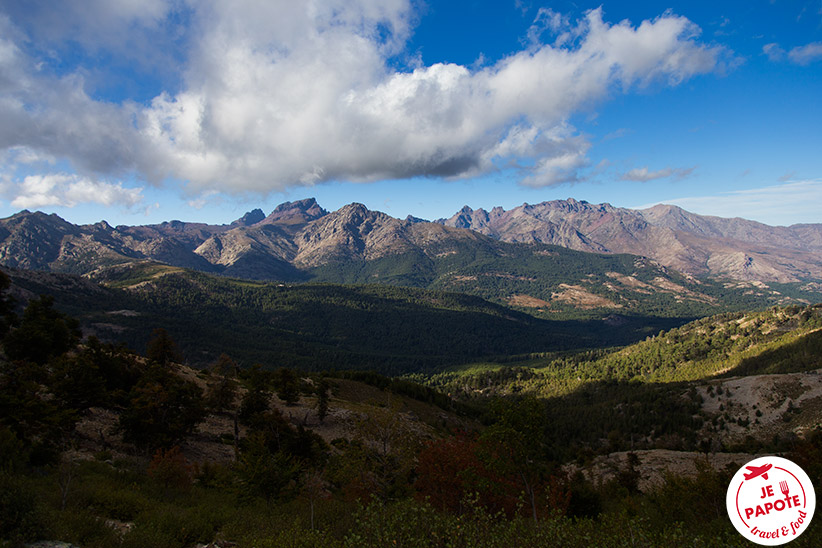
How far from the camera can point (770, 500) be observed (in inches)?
460

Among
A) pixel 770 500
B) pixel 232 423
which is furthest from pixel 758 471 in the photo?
pixel 232 423

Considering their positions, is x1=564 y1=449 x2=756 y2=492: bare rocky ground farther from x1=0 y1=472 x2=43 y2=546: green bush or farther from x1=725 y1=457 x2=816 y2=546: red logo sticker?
x1=0 y1=472 x2=43 y2=546: green bush

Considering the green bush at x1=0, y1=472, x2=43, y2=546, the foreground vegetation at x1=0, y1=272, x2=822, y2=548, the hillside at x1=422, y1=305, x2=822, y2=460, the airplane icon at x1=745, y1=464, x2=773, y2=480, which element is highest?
the airplane icon at x1=745, y1=464, x2=773, y2=480

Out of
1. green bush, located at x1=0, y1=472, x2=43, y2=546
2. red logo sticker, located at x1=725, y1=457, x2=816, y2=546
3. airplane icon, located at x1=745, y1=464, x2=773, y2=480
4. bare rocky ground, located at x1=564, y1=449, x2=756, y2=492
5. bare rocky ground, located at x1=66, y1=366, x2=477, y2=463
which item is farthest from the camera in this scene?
bare rocky ground, located at x1=564, y1=449, x2=756, y2=492

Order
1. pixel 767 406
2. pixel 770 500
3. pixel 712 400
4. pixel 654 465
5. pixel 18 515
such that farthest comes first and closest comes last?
pixel 712 400
pixel 767 406
pixel 654 465
pixel 18 515
pixel 770 500

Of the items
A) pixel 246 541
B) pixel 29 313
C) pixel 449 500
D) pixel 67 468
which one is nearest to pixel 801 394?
pixel 449 500

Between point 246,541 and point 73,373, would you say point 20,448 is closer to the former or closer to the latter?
point 73,373

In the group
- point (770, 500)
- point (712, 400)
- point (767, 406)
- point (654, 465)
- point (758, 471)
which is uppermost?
point (758, 471)

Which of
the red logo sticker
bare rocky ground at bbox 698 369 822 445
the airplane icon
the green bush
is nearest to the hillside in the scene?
bare rocky ground at bbox 698 369 822 445

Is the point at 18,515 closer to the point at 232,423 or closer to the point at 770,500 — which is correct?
the point at 770,500

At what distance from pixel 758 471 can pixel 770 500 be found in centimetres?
83

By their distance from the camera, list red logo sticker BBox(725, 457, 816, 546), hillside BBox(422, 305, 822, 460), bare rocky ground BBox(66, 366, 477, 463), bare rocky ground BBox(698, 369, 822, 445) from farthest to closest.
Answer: hillside BBox(422, 305, 822, 460), bare rocky ground BBox(698, 369, 822, 445), bare rocky ground BBox(66, 366, 477, 463), red logo sticker BBox(725, 457, 816, 546)

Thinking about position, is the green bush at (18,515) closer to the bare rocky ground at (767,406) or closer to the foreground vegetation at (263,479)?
the foreground vegetation at (263,479)

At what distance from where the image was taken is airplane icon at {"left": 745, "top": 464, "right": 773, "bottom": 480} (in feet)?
38.8
